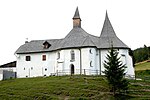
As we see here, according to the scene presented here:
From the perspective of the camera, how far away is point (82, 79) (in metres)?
51.2

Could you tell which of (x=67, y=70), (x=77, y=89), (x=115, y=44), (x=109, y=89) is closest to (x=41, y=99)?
(x=77, y=89)

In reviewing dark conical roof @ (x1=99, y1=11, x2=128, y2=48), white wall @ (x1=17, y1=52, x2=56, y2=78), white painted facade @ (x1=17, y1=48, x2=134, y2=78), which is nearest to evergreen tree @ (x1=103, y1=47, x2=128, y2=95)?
white painted facade @ (x1=17, y1=48, x2=134, y2=78)

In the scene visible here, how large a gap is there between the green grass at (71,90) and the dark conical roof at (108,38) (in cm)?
1218

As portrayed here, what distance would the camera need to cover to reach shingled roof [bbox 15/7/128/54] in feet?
202

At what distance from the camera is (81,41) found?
2431 inches

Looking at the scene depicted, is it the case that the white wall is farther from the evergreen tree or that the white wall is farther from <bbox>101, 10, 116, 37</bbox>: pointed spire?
the evergreen tree

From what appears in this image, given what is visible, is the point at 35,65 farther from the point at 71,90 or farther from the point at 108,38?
the point at 71,90

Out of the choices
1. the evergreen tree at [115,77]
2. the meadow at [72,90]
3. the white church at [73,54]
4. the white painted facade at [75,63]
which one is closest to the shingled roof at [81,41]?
the white church at [73,54]

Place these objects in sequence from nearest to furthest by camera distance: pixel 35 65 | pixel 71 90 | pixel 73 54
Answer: pixel 71 90 → pixel 73 54 → pixel 35 65

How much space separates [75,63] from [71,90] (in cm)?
1694

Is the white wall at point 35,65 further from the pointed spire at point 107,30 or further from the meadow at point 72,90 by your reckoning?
the meadow at point 72,90

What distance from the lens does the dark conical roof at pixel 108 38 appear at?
61.7 meters

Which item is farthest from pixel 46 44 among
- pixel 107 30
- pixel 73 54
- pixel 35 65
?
pixel 107 30

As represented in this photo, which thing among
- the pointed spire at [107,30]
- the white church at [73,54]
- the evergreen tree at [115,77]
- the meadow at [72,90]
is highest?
the pointed spire at [107,30]
